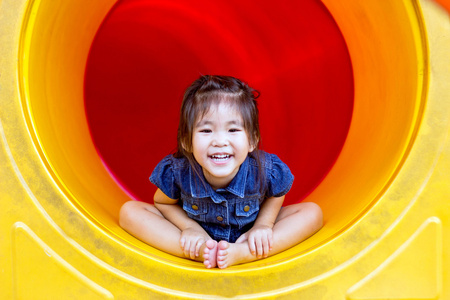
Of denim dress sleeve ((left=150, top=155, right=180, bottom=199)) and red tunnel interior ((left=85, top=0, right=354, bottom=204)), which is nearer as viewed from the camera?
denim dress sleeve ((left=150, top=155, right=180, bottom=199))

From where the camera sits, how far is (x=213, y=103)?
106 centimetres

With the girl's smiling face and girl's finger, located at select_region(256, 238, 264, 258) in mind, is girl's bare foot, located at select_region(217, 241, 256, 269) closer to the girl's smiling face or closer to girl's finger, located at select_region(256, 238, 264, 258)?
girl's finger, located at select_region(256, 238, 264, 258)

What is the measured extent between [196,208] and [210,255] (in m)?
A: 0.23

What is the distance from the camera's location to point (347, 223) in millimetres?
928

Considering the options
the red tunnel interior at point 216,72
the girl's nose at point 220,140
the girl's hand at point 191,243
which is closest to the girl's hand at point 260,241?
the girl's hand at point 191,243

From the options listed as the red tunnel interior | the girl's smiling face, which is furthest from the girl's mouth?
the red tunnel interior

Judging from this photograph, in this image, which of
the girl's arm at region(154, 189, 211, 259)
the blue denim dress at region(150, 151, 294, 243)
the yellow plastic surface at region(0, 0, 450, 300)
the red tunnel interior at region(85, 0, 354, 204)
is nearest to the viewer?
the yellow plastic surface at region(0, 0, 450, 300)

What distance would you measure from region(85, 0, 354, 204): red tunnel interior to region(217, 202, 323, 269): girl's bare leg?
29 cm

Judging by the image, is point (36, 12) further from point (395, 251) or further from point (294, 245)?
point (395, 251)

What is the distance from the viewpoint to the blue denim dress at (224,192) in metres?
1.13

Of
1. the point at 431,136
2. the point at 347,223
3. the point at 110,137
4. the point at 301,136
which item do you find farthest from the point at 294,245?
the point at 110,137

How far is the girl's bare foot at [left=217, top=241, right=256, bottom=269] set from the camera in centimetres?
91

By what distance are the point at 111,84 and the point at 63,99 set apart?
0.43 metres

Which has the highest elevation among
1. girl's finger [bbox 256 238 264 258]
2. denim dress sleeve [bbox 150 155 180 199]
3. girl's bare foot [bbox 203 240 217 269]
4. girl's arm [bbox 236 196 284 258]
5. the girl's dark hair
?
the girl's dark hair
